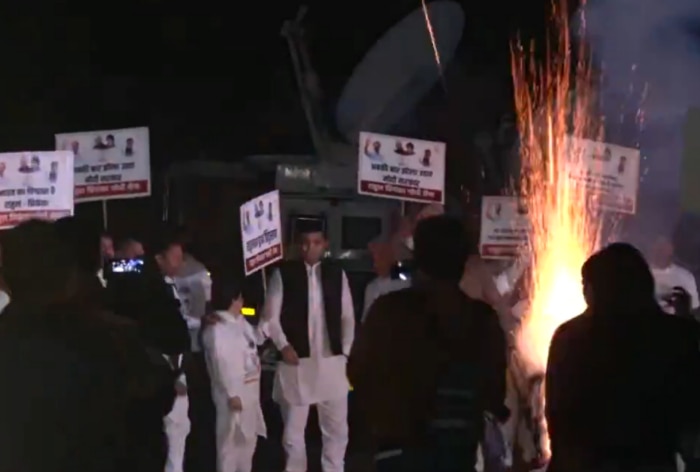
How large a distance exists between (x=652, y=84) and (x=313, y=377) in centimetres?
534

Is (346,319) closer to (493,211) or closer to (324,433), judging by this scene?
(324,433)

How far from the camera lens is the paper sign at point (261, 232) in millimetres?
8781

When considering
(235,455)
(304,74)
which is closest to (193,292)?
(235,455)

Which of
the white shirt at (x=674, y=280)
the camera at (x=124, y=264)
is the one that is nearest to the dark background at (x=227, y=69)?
the white shirt at (x=674, y=280)

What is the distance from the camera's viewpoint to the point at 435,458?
4.16 m

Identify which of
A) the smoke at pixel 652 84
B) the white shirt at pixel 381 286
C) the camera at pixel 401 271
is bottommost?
the white shirt at pixel 381 286

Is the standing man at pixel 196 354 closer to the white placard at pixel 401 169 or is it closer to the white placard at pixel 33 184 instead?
the white placard at pixel 33 184

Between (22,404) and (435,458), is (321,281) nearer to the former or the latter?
(435,458)

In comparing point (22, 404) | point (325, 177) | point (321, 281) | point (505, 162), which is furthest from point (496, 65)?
point (22, 404)

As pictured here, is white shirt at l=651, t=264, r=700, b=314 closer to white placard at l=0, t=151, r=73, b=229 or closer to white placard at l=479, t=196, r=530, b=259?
white placard at l=479, t=196, r=530, b=259

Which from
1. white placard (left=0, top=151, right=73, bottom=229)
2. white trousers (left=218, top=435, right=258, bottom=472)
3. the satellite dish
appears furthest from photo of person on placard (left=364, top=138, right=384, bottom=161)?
the satellite dish

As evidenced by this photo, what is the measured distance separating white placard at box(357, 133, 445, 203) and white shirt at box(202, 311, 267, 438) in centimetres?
155

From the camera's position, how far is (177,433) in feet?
27.4

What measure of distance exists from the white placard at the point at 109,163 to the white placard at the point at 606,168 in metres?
3.29
